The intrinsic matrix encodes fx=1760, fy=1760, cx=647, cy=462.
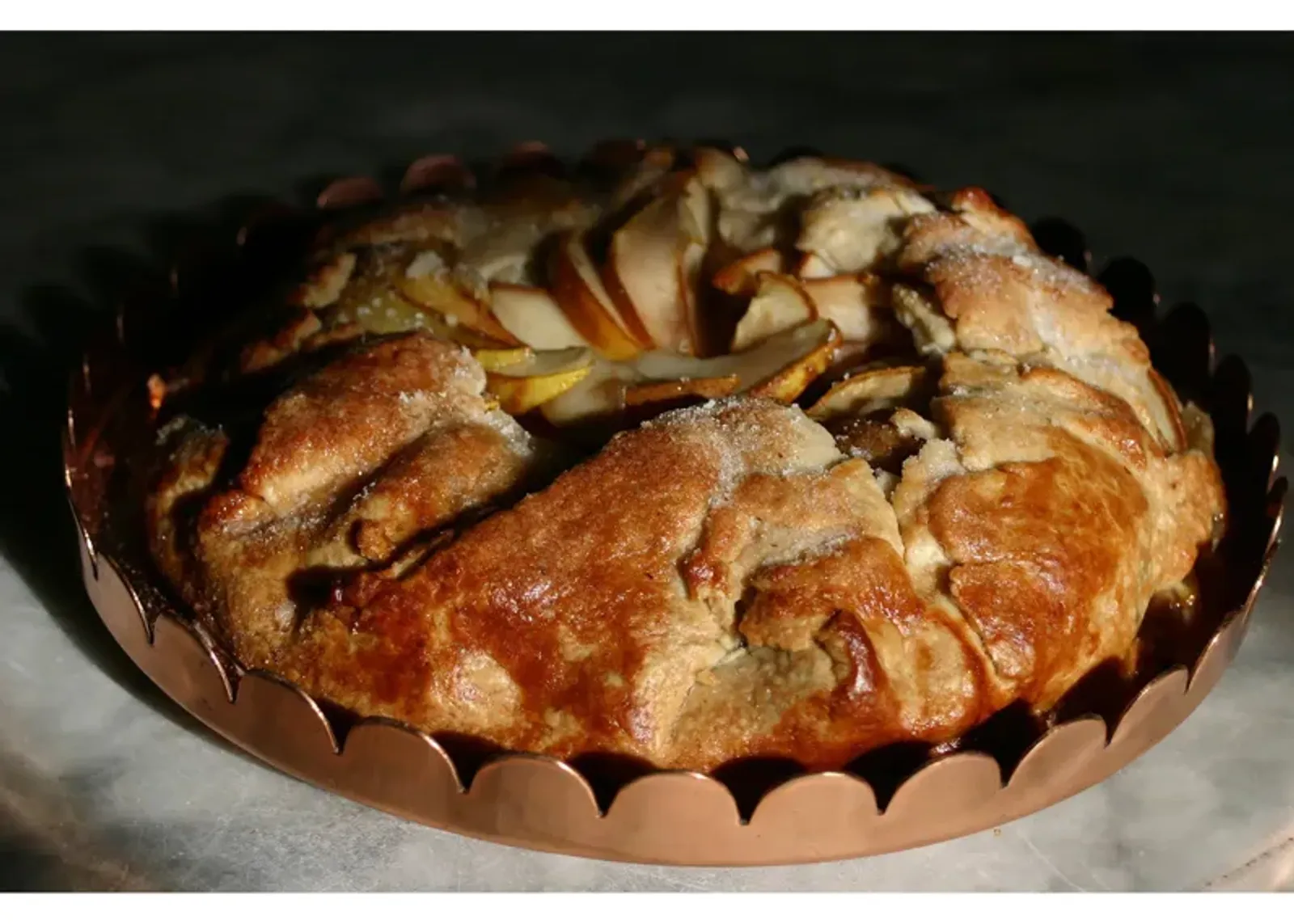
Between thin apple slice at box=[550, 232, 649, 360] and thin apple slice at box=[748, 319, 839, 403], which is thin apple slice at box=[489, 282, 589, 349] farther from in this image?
thin apple slice at box=[748, 319, 839, 403]

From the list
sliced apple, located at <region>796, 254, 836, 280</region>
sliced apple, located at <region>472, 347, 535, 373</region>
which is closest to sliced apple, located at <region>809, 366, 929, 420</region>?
sliced apple, located at <region>796, 254, 836, 280</region>

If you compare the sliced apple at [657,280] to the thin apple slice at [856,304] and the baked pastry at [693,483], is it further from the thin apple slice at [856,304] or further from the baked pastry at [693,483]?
the thin apple slice at [856,304]

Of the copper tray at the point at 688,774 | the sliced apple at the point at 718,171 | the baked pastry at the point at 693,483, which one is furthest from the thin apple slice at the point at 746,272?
the copper tray at the point at 688,774

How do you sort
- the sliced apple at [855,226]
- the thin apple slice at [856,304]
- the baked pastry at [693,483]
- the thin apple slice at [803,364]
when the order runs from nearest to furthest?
the baked pastry at [693,483] < the thin apple slice at [803,364] < the thin apple slice at [856,304] < the sliced apple at [855,226]

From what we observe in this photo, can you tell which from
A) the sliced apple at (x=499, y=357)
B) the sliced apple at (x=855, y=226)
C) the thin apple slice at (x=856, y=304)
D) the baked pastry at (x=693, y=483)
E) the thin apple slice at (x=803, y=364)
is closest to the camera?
the baked pastry at (x=693, y=483)

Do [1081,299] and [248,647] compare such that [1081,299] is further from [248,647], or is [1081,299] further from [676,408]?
[248,647]


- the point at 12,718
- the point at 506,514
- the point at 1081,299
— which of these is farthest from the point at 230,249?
the point at 1081,299

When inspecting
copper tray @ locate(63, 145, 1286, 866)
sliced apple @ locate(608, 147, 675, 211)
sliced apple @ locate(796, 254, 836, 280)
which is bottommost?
copper tray @ locate(63, 145, 1286, 866)

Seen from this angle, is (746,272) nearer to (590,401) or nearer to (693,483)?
(590,401)

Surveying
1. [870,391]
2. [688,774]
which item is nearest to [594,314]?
[870,391]
